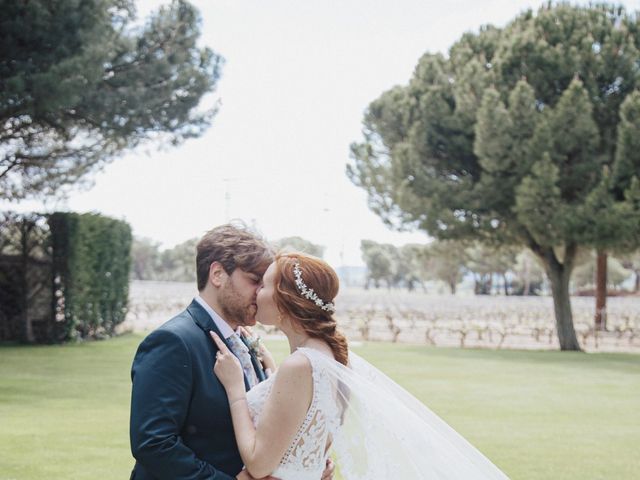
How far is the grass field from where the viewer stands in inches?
321

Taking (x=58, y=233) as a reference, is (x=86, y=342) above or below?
below

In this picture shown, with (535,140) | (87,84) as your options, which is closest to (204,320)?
(87,84)

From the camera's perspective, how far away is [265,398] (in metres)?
2.80

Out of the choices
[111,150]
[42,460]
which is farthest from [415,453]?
[111,150]

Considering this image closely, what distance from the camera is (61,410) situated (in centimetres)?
1090

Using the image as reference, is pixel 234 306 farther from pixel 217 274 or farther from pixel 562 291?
pixel 562 291

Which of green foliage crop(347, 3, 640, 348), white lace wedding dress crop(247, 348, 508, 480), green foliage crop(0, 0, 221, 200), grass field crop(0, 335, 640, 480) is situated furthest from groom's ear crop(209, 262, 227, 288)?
green foliage crop(347, 3, 640, 348)

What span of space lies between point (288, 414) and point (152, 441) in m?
0.42

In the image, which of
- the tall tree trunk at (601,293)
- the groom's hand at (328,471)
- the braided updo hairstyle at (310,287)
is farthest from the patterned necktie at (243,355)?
the tall tree trunk at (601,293)

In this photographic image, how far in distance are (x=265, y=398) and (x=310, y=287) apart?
1.29 feet

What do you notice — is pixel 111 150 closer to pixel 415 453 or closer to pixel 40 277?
pixel 40 277

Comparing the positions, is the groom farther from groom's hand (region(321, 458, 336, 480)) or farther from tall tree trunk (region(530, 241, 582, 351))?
tall tree trunk (region(530, 241, 582, 351))

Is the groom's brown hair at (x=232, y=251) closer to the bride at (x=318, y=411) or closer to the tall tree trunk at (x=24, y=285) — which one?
the bride at (x=318, y=411)

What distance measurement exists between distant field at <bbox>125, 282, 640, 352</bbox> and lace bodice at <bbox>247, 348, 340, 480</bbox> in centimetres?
2502
